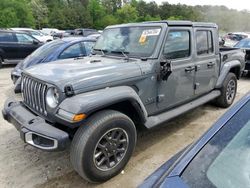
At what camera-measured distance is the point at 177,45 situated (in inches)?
169

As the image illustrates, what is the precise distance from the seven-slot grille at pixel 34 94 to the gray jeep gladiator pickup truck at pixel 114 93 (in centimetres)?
1

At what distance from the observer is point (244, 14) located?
77000 mm

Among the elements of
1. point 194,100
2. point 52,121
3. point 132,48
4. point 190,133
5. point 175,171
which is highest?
point 132,48

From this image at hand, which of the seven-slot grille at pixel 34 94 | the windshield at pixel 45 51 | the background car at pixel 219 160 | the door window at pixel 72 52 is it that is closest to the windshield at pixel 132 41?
the seven-slot grille at pixel 34 94

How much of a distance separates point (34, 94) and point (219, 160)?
103 inches

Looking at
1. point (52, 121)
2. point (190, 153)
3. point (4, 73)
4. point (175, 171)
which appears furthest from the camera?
Result: point (4, 73)

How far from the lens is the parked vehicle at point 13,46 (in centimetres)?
1154

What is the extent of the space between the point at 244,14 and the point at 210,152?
8599 centimetres

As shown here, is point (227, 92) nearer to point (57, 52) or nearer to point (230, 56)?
point (230, 56)

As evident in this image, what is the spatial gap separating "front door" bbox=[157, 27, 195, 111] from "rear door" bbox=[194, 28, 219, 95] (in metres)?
0.22

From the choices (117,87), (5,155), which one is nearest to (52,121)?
(117,87)

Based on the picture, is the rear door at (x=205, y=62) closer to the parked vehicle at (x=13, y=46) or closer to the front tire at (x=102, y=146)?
the front tire at (x=102, y=146)

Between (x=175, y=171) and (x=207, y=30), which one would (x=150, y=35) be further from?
(x=175, y=171)

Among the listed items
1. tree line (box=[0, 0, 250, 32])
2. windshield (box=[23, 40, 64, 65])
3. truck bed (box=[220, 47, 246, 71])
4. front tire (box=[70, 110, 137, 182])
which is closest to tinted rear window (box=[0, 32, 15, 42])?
windshield (box=[23, 40, 64, 65])
